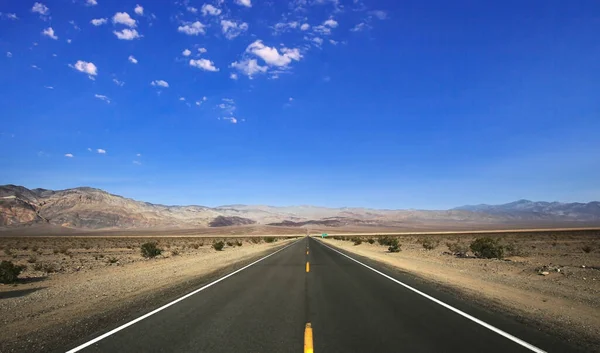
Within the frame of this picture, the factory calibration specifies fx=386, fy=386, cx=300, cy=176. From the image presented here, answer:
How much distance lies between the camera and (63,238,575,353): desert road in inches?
248

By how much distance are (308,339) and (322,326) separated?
1.04m

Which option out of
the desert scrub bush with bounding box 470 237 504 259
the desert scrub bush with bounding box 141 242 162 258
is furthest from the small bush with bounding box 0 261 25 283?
the desert scrub bush with bounding box 470 237 504 259

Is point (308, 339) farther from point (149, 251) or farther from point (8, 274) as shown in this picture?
point (149, 251)

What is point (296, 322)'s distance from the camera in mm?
7938

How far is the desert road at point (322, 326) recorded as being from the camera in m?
6.29

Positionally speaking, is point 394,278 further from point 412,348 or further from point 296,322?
point 412,348

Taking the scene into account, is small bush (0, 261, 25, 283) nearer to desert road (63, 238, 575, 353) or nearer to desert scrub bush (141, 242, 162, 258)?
desert road (63, 238, 575, 353)

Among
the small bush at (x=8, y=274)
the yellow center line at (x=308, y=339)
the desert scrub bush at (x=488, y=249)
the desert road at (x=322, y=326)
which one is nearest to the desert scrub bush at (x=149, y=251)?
the small bush at (x=8, y=274)

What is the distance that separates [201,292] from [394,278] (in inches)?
309

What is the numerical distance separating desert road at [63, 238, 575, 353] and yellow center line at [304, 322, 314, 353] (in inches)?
0.4

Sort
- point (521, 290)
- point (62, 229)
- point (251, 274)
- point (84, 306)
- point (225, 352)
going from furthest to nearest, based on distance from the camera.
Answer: point (62, 229)
point (251, 274)
point (521, 290)
point (84, 306)
point (225, 352)

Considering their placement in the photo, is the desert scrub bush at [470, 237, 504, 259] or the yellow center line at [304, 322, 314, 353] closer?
the yellow center line at [304, 322, 314, 353]

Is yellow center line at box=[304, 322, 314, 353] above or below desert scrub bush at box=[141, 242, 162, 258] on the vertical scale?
above

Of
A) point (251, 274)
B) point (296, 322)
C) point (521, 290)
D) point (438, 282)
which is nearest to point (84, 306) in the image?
point (296, 322)
